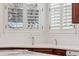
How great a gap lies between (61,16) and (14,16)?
1.19m

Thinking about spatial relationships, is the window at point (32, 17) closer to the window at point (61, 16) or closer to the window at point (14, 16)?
the window at point (14, 16)

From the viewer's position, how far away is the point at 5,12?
14.3 ft

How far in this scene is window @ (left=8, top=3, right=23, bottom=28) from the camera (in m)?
4.38

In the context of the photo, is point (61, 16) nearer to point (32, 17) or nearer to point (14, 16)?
point (32, 17)

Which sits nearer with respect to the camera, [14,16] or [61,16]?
[61,16]

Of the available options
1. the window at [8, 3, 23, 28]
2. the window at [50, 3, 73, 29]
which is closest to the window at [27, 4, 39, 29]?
the window at [8, 3, 23, 28]

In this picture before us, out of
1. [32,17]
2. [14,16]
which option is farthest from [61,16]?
[14,16]

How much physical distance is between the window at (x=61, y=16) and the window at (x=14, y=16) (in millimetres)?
801

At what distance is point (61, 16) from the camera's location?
163 inches

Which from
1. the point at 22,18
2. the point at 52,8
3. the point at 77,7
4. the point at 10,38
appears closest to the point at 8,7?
the point at 22,18

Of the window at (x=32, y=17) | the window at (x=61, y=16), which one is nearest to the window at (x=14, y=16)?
the window at (x=32, y=17)

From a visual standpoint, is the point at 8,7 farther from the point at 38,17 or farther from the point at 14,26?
the point at 38,17

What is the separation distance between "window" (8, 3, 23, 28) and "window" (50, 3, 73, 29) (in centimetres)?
80

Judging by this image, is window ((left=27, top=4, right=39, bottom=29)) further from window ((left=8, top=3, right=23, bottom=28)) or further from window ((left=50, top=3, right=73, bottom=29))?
window ((left=50, top=3, right=73, bottom=29))
